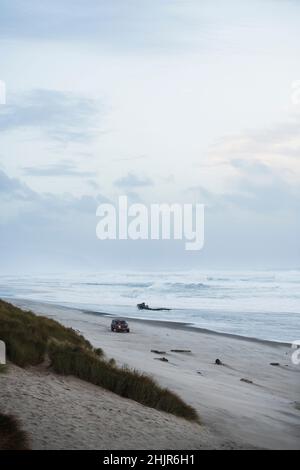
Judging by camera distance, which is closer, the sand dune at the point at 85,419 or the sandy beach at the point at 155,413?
the sand dune at the point at 85,419

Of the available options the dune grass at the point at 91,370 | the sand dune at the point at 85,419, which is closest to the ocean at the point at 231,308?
the dune grass at the point at 91,370

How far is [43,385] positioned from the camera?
11.8 meters

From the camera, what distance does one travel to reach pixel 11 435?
29.8ft

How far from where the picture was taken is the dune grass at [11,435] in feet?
28.8

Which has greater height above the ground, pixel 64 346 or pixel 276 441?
pixel 64 346

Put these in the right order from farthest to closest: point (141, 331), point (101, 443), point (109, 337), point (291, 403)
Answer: point (141, 331)
point (109, 337)
point (291, 403)
point (101, 443)

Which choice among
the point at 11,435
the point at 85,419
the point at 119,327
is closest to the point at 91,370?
the point at 85,419

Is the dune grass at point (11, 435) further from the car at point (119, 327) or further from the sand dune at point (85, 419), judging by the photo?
the car at point (119, 327)

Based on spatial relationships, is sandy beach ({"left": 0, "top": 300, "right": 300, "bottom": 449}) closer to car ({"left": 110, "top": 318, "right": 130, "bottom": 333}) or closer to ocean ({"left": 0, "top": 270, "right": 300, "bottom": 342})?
car ({"left": 110, "top": 318, "right": 130, "bottom": 333})

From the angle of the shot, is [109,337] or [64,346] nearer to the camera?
[64,346]
